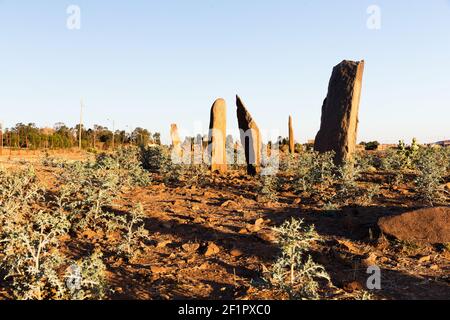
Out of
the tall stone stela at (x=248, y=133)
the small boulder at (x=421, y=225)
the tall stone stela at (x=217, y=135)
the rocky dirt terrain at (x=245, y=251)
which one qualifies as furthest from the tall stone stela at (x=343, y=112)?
the small boulder at (x=421, y=225)

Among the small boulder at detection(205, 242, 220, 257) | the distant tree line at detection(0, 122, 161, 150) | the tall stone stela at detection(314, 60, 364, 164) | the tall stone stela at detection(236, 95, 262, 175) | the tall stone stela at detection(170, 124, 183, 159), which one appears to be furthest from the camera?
the distant tree line at detection(0, 122, 161, 150)

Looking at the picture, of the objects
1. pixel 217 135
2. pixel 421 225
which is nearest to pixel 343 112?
pixel 217 135

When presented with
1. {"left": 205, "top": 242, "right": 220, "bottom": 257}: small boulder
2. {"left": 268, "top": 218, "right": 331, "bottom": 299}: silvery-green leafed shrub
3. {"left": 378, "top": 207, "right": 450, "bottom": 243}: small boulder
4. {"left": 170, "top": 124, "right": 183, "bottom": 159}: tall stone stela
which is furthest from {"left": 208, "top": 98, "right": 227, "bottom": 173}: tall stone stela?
{"left": 268, "top": 218, "right": 331, "bottom": 299}: silvery-green leafed shrub

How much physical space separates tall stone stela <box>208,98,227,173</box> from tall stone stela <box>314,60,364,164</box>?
370 cm

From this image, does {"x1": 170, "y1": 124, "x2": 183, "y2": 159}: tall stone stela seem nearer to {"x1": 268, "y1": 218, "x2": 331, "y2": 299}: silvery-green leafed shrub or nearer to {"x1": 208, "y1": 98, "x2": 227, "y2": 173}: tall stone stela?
{"x1": 208, "y1": 98, "x2": 227, "y2": 173}: tall stone stela

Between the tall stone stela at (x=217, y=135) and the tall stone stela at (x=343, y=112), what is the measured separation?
3701mm

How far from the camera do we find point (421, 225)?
21.5 feet

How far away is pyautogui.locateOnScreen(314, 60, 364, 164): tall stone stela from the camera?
13057 mm

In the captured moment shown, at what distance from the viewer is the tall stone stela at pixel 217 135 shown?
1473 centimetres

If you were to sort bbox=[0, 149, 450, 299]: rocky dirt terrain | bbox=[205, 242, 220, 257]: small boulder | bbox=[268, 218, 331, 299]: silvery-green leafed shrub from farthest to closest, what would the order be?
bbox=[205, 242, 220, 257]: small boulder, bbox=[0, 149, 450, 299]: rocky dirt terrain, bbox=[268, 218, 331, 299]: silvery-green leafed shrub

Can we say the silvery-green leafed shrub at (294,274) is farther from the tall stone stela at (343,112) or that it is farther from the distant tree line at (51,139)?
the distant tree line at (51,139)

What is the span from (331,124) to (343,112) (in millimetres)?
593
